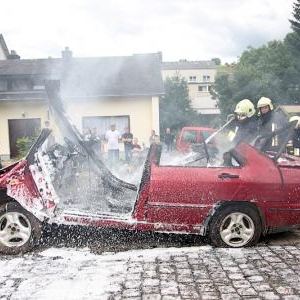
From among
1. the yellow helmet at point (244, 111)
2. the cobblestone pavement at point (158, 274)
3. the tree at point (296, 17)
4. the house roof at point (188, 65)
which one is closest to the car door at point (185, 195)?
the cobblestone pavement at point (158, 274)

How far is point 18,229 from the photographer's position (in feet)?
17.3

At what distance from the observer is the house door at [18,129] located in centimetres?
2134

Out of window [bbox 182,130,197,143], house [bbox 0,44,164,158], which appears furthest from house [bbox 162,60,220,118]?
window [bbox 182,130,197,143]

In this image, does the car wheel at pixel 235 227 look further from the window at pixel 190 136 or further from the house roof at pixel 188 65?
the house roof at pixel 188 65

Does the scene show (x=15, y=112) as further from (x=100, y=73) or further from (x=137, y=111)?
(x=137, y=111)

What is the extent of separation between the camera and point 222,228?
208 inches

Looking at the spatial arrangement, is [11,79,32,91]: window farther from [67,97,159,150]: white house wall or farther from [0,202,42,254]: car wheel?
[0,202,42,254]: car wheel

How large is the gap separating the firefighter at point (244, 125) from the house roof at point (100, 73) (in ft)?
30.3

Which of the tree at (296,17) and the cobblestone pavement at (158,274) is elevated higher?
the tree at (296,17)

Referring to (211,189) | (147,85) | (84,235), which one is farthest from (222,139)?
(147,85)

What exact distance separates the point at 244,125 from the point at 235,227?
1627mm

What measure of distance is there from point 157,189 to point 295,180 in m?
1.55

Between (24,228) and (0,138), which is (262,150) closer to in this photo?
(24,228)

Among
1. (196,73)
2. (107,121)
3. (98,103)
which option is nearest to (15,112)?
(98,103)
